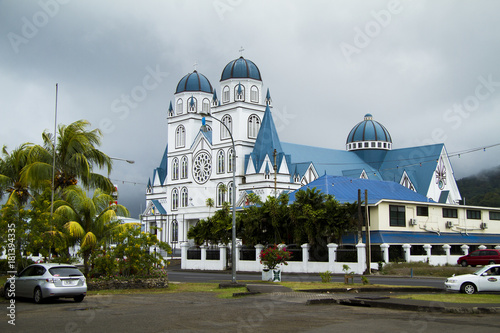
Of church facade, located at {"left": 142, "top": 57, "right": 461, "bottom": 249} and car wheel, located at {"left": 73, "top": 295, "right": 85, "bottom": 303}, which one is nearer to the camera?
car wheel, located at {"left": 73, "top": 295, "right": 85, "bottom": 303}

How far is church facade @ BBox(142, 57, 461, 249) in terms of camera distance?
7869 cm

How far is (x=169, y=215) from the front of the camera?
288 feet

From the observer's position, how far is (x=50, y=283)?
17.6 meters

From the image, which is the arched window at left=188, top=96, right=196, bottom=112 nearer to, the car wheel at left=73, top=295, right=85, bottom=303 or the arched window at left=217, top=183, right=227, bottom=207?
the arched window at left=217, top=183, right=227, bottom=207

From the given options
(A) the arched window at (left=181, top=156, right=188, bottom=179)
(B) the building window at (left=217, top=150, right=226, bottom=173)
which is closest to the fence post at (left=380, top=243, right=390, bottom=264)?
(B) the building window at (left=217, top=150, right=226, bottom=173)

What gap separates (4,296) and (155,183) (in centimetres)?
7629

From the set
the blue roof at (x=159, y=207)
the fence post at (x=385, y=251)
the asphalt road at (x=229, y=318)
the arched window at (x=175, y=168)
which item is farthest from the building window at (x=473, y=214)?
the blue roof at (x=159, y=207)

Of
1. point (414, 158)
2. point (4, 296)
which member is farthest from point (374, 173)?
point (4, 296)

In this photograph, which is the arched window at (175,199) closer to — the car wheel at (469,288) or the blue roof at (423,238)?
the blue roof at (423,238)

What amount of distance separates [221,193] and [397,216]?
41.4 metres

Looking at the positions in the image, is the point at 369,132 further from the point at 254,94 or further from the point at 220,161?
the point at 220,161

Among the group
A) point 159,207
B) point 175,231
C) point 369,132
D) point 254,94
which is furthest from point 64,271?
point 369,132

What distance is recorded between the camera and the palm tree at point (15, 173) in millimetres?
32000

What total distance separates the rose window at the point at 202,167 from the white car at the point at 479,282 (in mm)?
65470
